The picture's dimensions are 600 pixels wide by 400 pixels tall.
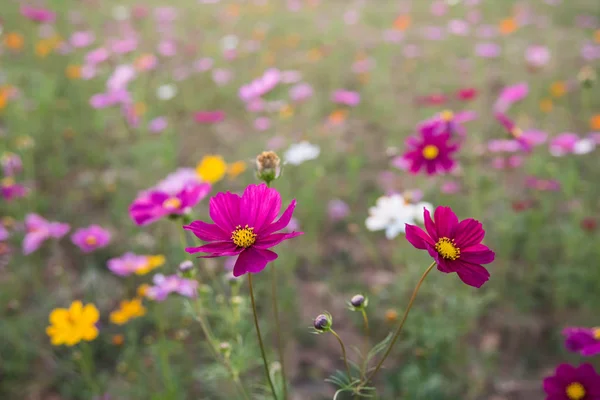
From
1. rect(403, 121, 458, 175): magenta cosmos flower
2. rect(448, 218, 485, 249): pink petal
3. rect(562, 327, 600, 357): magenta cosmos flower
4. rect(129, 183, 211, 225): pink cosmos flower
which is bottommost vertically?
rect(562, 327, 600, 357): magenta cosmos flower

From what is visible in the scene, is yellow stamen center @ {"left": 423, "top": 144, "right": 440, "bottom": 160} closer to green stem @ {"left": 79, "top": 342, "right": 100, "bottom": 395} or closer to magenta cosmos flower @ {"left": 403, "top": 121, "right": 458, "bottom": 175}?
magenta cosmos flower @ {"left": 403, "top": 121, "right": 458, "bottom": 175}

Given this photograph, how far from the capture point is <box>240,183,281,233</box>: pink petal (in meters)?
0.84

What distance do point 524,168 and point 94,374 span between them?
241 cm

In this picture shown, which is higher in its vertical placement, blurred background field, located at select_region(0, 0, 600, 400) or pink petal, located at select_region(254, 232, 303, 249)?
pink petal, located at select_region(254, 232, 303, 249)

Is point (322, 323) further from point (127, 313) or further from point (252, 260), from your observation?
point (127, 313)

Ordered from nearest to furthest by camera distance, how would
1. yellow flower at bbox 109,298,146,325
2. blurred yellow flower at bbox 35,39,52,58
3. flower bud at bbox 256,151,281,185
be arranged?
flower bud at bbox 256,151,281,185 < yellow flower at bbox 109,298,146,325 < blurred yellow flower at bbox 35,39,52,58

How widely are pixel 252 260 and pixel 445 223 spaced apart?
1.22 ft

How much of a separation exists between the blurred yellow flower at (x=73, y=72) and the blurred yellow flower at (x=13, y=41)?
1.54 ft

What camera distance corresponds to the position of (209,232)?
819 mm

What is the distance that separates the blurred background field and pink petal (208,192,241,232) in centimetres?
13

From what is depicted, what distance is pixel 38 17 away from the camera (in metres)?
3.00

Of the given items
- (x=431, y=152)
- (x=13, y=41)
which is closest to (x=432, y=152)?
(x=431, y=152)

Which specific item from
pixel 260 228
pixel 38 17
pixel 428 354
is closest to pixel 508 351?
pixel 428 354

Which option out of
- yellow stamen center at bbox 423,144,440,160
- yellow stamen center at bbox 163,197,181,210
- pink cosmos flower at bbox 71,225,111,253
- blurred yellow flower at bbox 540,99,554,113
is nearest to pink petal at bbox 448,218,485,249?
yellow stamen center at bbox 423,144,440,160
